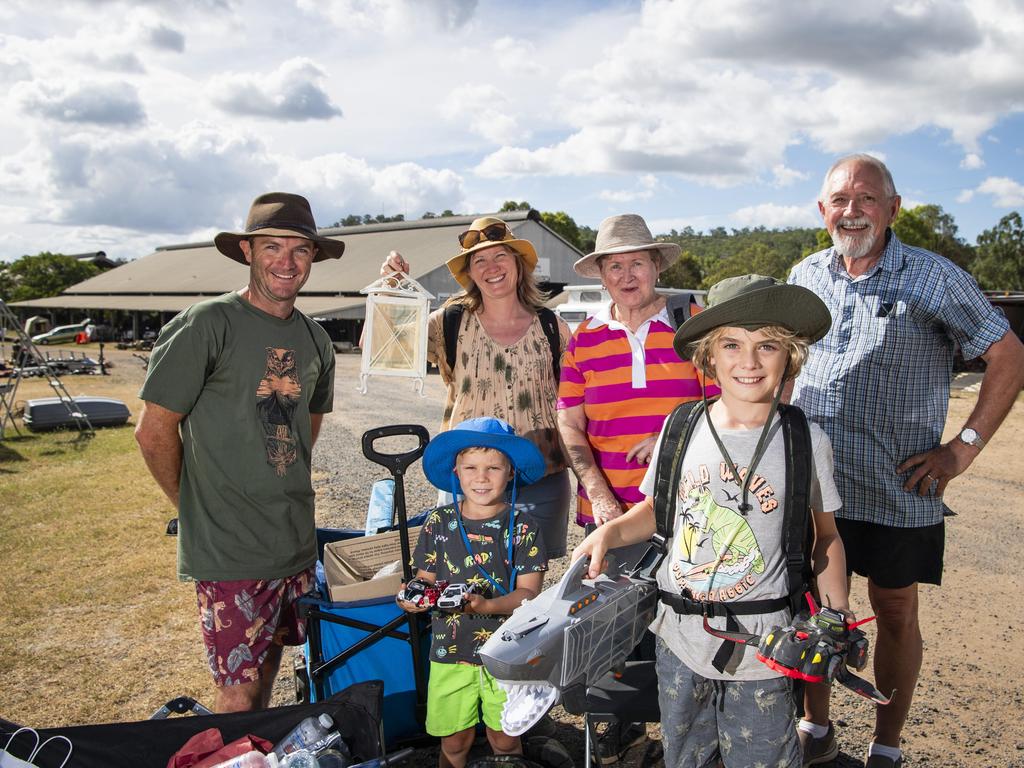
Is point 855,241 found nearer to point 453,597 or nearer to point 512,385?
point 512,385

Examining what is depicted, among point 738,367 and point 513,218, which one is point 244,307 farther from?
point 513,218

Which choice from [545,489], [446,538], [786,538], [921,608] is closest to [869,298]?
[786,538]

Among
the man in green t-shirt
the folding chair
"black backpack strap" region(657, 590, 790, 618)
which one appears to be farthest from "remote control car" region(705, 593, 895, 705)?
the man in green t-shirt

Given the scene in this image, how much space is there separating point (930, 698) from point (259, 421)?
12.0 feet

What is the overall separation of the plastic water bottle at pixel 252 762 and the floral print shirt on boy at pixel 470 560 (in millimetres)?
644

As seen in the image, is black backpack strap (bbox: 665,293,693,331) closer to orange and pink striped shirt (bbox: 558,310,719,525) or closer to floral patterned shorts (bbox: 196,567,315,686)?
orange and pink striped shirt (bbox: 558,310,719,525)

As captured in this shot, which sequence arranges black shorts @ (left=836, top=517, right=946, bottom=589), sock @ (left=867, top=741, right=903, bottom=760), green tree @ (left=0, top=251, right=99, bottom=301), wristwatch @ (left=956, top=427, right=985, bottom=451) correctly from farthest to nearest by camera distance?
green tree @ (left=0, top=251, right=99, bottom=301) < sock @ (left=867, top=741, right=903, bottom=760) < black shorts @ (left=836, top=517, right=946, bottom=589) < wristwatch @ (left=956, top=427, right=985, bottom=451)

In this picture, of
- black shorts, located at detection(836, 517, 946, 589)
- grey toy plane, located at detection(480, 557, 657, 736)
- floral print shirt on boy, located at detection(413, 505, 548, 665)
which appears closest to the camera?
grey toy plane, located at detection(480, 557, 657, 736)

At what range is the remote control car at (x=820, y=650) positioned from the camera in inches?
69.2

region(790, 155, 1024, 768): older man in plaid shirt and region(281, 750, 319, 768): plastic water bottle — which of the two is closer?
region(281, 750, 319, 768): plastic water bottle

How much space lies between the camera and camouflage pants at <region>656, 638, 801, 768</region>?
204 cm

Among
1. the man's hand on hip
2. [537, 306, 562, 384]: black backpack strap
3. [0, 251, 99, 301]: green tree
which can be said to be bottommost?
the man's hand on hip

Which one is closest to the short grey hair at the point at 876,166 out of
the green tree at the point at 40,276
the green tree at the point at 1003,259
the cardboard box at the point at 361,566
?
the cardboard box at the point at 361,566

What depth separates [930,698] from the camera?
375 cm
